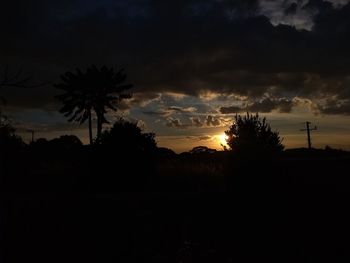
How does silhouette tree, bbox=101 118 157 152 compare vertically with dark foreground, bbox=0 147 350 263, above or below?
above

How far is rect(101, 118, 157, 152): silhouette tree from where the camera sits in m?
27.4

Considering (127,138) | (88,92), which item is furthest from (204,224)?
(88,92)

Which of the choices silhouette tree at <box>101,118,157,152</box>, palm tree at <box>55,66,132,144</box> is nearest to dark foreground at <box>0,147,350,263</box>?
silhouette tree at <box>101,118,157,152</box>

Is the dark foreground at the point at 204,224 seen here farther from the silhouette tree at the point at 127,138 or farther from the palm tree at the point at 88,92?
the palm tree at the point at 88,92

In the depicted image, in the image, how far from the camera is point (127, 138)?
27344mm

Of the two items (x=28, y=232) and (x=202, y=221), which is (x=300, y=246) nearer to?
(x=202, y=221)

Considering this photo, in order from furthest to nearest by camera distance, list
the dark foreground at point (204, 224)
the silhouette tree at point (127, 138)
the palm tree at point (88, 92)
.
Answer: the palm tree at point (88, 92) < the silhouette tree at point (127, 138) < the dark foreground at point (204, 224)

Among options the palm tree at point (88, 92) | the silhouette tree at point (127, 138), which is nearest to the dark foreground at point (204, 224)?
the silhouette tree at point (127, 138)

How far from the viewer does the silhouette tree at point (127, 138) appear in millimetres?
27375

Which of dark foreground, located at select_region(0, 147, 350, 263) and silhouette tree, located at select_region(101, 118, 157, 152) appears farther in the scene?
silhouette tree, located at select_region(101, 118, 157, 152)

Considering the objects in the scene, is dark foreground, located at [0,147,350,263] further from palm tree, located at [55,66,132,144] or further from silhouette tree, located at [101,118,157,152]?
palm tree, located at [55,66,132,144]

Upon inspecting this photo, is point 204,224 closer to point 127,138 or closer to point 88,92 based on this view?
point 127,138

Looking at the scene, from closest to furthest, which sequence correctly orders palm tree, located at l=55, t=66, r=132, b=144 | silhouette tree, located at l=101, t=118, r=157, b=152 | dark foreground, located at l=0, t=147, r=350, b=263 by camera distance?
dark foreground, located at l=0, t=147, r=350, b=263 → silhouette tree, located at l=101, t=118, r=157, b=152 → palm tree, located at l=55, t=66, r=132, b=144

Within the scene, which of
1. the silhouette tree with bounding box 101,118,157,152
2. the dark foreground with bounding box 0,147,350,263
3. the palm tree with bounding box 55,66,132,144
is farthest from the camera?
the palm tree with bounding box 55,66,132,144
